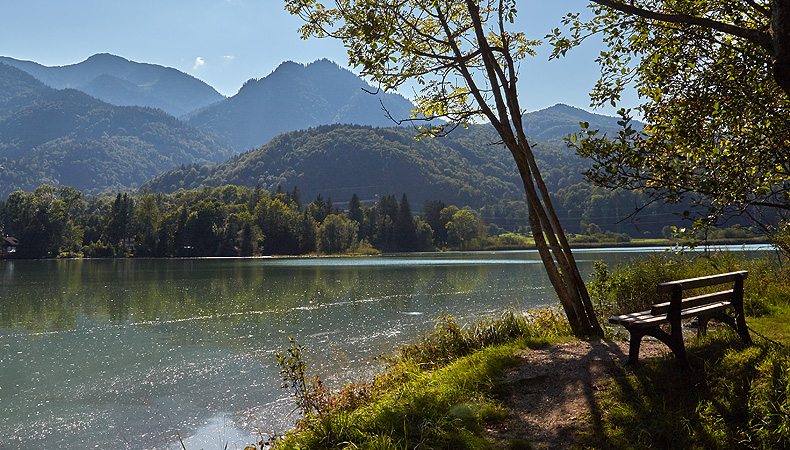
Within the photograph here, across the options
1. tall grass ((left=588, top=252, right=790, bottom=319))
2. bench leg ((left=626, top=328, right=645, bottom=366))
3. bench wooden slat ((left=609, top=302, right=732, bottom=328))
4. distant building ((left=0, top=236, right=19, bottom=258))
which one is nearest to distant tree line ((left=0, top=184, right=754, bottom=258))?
distant building ((left=0, top=236, right=19, bottom=258))

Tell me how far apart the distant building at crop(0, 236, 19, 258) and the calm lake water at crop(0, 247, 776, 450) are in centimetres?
8107

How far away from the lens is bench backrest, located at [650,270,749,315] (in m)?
5.56

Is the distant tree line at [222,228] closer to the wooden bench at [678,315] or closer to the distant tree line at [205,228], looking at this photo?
the distant tree line at [205,228]

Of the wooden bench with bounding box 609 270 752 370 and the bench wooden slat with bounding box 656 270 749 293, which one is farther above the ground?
the bench wooden slat with bounding box 656 270 749 293

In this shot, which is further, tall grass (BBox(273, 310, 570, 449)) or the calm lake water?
the calm lake water

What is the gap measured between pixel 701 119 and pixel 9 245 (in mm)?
123416

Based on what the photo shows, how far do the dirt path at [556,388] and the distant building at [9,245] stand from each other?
115m

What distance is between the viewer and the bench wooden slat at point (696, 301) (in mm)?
6087

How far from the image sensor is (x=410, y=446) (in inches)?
185

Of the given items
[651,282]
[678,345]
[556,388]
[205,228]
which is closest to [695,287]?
[678,345]

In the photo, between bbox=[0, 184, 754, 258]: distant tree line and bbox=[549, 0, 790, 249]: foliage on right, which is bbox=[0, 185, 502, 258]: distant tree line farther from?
bbox=[549, 0, 790, 249]: foliage on right

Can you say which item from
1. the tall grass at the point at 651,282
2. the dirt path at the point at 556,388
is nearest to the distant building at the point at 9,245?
the tall grass at the point at 651,282

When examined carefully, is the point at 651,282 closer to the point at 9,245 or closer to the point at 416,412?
the point at 416,412

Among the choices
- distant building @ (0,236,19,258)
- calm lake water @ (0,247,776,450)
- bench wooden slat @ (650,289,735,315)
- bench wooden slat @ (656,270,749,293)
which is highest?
bench wooden slat @ (656,270,749,293)
